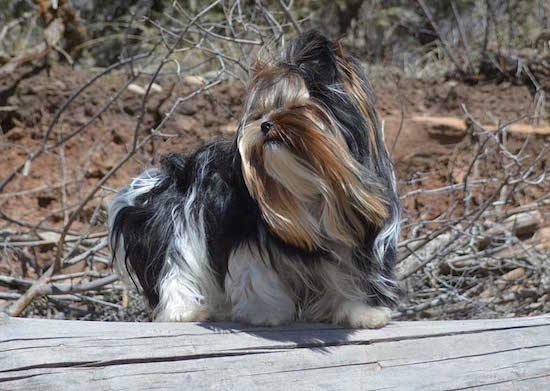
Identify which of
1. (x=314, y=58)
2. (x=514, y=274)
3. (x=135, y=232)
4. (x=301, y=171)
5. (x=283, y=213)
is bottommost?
(x=514, y=274)

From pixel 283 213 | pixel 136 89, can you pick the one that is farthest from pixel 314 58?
pixel 136 89

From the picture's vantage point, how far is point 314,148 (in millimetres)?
3314

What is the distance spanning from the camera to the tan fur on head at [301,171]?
332 cm

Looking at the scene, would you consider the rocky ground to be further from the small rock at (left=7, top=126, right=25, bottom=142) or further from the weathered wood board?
the weathered wood board

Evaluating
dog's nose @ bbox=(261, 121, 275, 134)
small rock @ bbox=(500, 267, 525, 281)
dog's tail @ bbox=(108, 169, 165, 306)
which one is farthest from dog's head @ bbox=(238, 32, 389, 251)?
small rock @ bbox=(500, 267, 525, 281)

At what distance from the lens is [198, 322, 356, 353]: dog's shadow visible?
11.3ft

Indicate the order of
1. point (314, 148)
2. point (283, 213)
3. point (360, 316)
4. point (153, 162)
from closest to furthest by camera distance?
point (314, 148)
point (283, 213)
point (360, 316)
point (153, 162)

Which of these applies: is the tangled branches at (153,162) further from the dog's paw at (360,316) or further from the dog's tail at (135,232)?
the dog's paw at (360,316)

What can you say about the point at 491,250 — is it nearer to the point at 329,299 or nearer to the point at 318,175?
the point at 329,299

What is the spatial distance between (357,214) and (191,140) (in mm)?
4161

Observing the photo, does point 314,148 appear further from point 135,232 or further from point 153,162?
point 153,162

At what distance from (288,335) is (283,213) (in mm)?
506

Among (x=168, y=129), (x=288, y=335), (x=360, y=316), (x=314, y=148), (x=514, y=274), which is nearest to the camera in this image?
(x=314, y=148)

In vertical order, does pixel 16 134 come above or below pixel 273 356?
above
